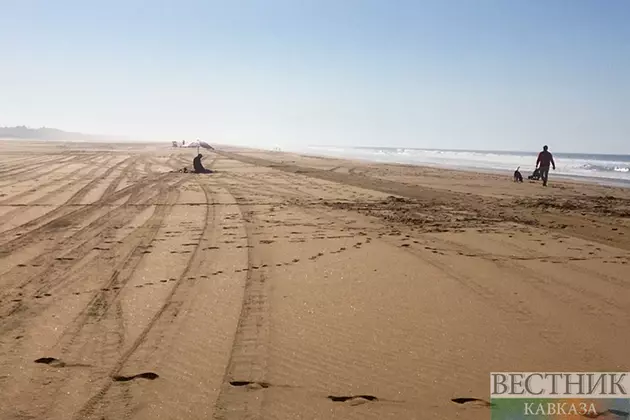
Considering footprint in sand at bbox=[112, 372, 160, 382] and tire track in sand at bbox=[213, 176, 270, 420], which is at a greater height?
tire track in sand at bbox=[213, 176, 270, 420]

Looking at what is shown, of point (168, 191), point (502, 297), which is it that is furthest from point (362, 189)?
point (502, 297)

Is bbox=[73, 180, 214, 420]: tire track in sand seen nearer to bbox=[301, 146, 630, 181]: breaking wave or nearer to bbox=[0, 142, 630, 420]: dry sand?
bbox=[0, 142, 630, 420]: dry sand

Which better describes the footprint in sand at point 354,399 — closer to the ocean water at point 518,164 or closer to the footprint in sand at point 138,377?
the footprint in sand at point 138,377

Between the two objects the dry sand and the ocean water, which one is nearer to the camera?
the dry sand

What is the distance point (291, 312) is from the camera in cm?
536

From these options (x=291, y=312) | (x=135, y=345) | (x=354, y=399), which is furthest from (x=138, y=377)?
(x=291, y=312)

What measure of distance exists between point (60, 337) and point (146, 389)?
1.38m

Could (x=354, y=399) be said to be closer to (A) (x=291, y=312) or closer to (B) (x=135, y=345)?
(A) (x=291, y=312)

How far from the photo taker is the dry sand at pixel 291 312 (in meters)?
3.71

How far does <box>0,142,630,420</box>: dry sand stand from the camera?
371cm

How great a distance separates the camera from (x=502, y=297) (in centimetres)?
593

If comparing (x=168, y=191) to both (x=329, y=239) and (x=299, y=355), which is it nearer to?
(x=329, y=239)

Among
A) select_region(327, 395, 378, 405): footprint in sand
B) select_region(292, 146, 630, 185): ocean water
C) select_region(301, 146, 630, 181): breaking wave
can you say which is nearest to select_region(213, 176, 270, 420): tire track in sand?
select_region(327, 395, 378, 405): footprint in sand

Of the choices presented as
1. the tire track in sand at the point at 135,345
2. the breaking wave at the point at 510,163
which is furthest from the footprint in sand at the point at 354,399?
the breaking wave at the point at 510,163
